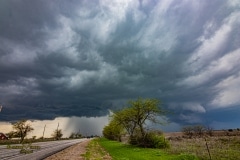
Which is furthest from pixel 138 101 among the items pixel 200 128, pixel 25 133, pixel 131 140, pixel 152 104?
pixel 25 133

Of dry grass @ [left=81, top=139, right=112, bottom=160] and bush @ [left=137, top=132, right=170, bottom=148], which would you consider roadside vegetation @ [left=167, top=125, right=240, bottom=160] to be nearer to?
bush @ [left=137, top=132, right=170, bottom=148]

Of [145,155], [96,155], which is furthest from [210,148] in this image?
[96,155]

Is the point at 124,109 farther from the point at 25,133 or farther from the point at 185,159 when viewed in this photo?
the point at 25,133

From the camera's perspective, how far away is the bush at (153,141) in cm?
5128

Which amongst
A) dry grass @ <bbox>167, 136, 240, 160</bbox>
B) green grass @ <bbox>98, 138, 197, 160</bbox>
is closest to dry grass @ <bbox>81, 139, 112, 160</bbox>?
green grass @ <bbox>98, 138, 197, 160</bbox>

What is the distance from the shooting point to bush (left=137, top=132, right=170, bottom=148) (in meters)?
51.3

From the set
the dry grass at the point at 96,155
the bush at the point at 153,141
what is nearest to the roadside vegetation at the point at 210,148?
the bush at the point at 153,141

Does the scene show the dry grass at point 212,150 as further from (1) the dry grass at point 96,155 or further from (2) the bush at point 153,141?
(1) the dry grass at point 96,155

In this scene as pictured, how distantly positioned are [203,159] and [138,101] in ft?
117

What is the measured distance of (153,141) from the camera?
53.0 m

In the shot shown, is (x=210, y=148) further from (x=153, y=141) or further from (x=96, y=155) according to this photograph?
(x=153, y=141)

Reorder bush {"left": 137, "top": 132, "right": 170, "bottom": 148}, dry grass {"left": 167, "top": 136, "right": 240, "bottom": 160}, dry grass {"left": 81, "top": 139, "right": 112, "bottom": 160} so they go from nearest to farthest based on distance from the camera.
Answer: dry grass {"left": 167, "top": 136, "right": 240, "bottom": 160}
dry grass {"left": 81, "top": 139, "right": 112, "bottom": 160}
bush {"left": 137, "top": 132, "right": 170, "bottom": 148}

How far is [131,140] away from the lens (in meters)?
60.9

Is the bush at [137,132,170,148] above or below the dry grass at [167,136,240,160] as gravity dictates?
above
